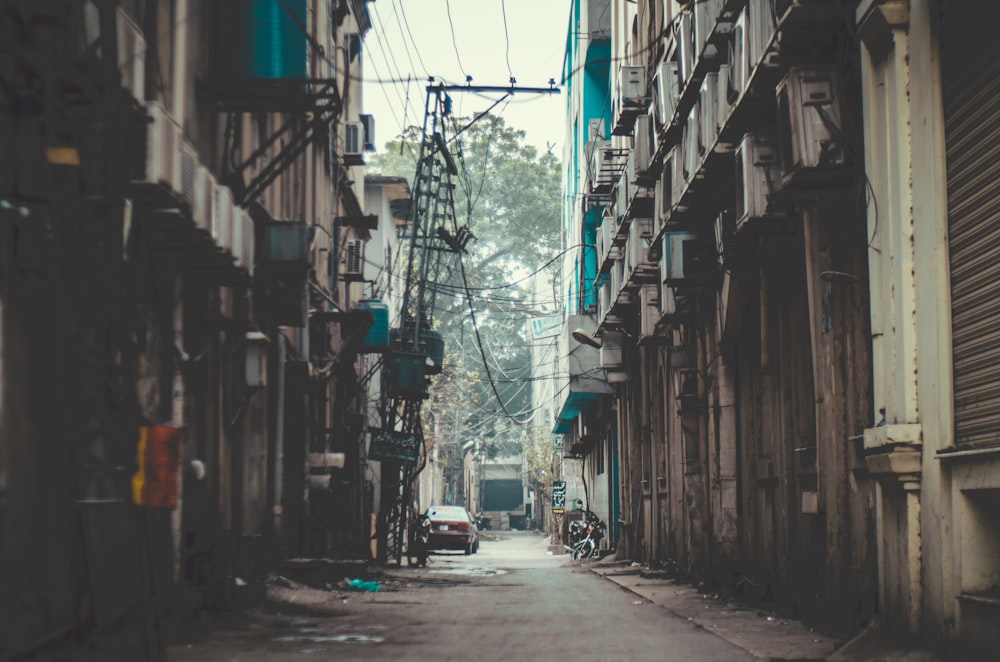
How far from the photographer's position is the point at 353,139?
1075 inches

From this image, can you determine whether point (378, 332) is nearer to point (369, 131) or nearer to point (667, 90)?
point (369, 131)

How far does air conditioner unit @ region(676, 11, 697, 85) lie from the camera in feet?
56.7

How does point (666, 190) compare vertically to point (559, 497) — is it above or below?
above

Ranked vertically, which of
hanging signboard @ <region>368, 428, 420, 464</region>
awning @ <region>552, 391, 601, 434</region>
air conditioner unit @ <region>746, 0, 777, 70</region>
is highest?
air conditioner unit @ <region>746, 0, 777, 70</region>

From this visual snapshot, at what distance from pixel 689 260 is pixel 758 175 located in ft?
17.8

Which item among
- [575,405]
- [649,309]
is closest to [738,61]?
[649,309]

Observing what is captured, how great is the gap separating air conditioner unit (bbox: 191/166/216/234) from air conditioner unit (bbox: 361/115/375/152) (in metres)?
16.7

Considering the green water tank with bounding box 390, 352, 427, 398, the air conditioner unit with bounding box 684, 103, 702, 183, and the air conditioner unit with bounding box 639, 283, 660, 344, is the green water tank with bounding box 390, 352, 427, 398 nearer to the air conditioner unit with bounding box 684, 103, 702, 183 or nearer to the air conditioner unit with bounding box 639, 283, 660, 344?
the air conditioner unit with bounding box 639, 283, 660, 344

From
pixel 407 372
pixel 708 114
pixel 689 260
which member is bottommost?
pixel 407 372

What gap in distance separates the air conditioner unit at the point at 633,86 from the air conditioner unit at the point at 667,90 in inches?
144

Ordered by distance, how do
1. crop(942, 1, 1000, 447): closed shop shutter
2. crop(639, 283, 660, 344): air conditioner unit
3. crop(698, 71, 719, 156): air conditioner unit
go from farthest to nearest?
1. crop(639, 283, 660, 344): air conditioner unit
2. crop(698, 71, 719, 156): air conditioner unit
3. crop(942, 1, 1000, 447): closed shop shutter

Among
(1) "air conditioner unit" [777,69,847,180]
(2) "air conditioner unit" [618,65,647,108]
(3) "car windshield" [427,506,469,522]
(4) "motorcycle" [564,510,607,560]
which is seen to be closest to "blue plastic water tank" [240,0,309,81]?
(1) "air conditioner unit" [777,69,847,180]

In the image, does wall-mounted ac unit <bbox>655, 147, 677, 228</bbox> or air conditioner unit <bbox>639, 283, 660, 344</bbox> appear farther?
air conditioner unit <bbox>639, 283, 660, 344</bbox>

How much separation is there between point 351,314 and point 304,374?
216 centimetres
